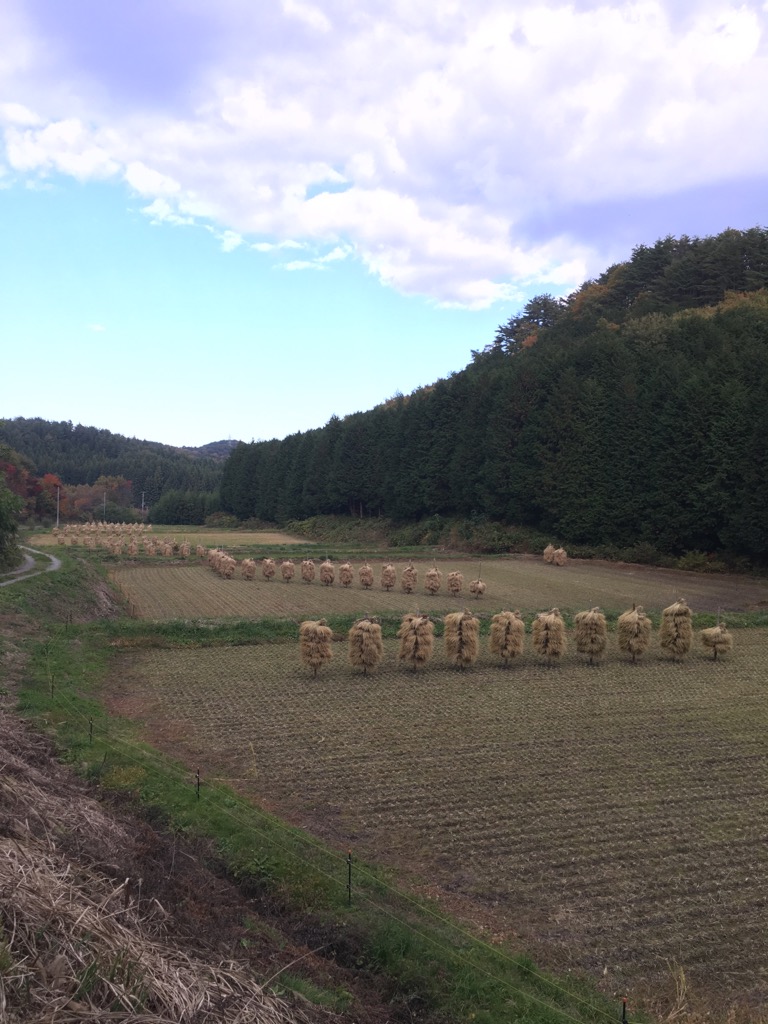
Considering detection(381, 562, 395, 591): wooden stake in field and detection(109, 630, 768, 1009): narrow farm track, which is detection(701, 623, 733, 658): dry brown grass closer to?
detection(109, 630, 768, 1009): narrow farm track

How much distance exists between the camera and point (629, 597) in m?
41.3

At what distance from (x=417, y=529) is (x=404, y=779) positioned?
65.0 meters

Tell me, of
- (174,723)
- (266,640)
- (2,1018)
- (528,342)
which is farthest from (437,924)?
(528,342)

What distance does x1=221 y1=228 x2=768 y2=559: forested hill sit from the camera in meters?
52.6

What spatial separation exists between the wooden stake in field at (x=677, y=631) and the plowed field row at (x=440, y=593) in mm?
10721

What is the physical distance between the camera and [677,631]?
87.6 ft

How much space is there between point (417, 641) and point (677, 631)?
962cm

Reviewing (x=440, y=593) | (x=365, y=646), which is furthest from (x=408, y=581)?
(x=365, y=646)

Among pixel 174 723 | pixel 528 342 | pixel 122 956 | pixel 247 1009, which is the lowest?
pixel 174 723

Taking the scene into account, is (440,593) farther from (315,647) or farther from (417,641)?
(315,647)

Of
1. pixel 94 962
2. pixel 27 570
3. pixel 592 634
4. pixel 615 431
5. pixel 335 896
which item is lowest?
pixel 335 896

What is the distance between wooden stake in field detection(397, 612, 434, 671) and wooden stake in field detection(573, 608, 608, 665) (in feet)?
18.1

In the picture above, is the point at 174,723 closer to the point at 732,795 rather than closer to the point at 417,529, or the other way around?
the point at 732,795

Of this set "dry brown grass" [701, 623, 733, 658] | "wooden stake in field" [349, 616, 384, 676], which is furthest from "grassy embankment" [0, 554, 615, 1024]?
"dry brown grass" [701, 623, 733, 658]
